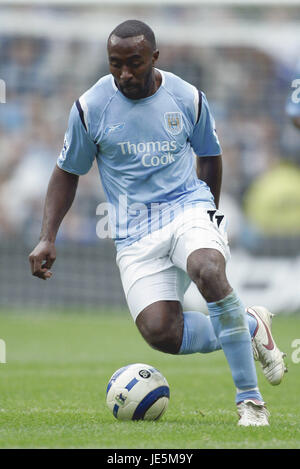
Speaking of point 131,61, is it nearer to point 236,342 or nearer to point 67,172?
point 67,172

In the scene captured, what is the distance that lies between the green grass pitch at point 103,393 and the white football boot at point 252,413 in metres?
0.07

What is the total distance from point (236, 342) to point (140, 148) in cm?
140

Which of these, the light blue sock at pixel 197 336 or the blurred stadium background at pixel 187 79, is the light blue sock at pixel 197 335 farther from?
the blurred stadium background at pixel 187 79

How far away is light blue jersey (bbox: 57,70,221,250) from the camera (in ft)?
19.5

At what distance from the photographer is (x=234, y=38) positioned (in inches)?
636

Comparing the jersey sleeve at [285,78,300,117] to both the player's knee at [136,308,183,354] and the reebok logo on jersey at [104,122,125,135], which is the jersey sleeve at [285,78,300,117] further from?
the player's knee at [136,308,183,354]

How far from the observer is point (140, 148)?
19.5 feet

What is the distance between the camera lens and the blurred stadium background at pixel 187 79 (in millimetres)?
15391

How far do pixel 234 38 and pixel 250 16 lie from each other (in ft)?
2.19

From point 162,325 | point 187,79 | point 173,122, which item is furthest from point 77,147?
point 187,79

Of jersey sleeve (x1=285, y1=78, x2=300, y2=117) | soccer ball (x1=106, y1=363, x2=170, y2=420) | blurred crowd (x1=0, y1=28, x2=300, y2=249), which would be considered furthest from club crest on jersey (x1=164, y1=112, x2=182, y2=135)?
blurred crowd (x1=0, y1=28, x2=300, y2=249)

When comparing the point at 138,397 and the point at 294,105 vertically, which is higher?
the point at 294,105

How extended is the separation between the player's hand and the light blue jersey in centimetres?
61

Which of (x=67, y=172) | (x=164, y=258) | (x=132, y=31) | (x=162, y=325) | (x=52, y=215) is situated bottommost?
(x=162, y=325)
